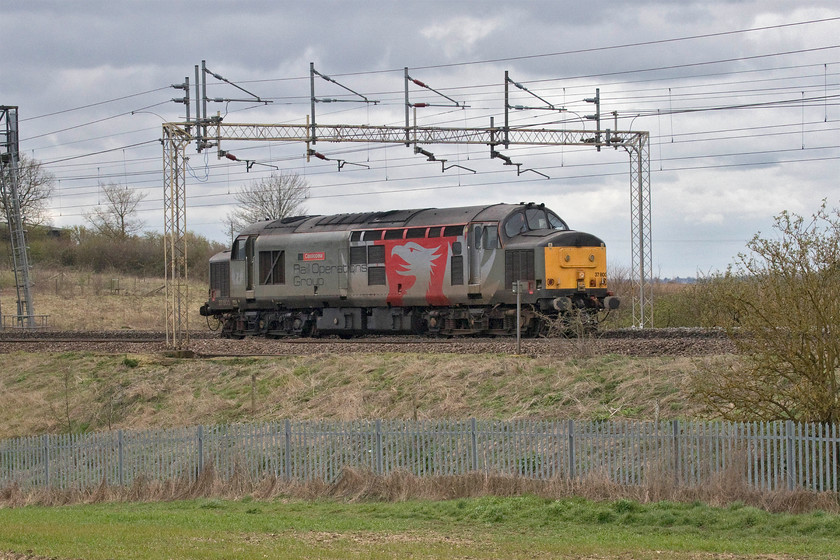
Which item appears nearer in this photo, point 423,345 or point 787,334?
point 787,334

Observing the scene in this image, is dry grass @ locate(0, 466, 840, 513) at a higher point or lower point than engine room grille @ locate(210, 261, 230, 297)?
lower

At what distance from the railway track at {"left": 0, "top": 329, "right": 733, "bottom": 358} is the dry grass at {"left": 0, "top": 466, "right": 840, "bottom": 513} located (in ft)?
23.2

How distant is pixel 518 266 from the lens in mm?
30281

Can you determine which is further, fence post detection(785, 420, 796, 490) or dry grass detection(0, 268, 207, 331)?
dry grass detection(0, 268, 207, 331)

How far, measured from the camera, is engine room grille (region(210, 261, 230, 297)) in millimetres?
39375

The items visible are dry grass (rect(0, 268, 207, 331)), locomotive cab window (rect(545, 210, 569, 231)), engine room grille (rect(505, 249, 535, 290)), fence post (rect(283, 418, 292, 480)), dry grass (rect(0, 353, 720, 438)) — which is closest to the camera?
fence post (rect(283, 418, 292, 480))

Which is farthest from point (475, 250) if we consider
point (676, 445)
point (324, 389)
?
point (676, 445)

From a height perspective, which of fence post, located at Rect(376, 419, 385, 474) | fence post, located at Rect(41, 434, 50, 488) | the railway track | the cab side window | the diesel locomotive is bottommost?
fence post, located at Rect(41, 434, 50, 488)

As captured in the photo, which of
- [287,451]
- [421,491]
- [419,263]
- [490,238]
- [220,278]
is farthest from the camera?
[220,278]

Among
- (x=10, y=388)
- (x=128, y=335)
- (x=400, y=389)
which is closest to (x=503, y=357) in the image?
(x=400, y=389)

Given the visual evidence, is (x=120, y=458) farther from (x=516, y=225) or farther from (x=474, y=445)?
(x=516, y=225)

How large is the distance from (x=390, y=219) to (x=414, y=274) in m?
2.60

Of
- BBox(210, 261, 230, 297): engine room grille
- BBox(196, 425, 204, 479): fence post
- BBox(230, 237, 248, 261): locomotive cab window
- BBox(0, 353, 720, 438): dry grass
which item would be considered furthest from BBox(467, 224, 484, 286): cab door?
BBox(196, 425, 204, 479): fence post

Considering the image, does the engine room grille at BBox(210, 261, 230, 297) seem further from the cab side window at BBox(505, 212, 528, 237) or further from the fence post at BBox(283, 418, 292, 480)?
the fence post at BBox(283, 418, 292, 480)
